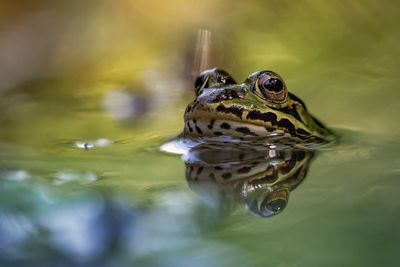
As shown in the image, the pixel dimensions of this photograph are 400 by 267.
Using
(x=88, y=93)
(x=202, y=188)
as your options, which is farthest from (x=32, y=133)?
(x=202, y=188)

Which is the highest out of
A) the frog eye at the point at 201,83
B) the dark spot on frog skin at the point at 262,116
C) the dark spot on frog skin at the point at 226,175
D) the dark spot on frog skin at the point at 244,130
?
the frog eye at the point at 201,83

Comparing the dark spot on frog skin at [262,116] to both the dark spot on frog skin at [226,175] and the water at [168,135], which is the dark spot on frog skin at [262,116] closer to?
the water at [168,135]

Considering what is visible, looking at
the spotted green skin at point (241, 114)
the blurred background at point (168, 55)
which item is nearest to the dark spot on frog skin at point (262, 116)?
the spotted green skin at point (241, 114)

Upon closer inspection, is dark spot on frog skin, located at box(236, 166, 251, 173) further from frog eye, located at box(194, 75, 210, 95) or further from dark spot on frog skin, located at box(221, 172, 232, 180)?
frog eye, located at box(194, 75, 210, 95)

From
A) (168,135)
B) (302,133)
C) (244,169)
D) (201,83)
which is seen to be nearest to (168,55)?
(168,135)

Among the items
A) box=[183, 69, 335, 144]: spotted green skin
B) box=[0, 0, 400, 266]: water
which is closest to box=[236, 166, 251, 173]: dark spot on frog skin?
box=[0, 0, 400, 266]: water

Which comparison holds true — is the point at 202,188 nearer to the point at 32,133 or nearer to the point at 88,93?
the point at 32,133

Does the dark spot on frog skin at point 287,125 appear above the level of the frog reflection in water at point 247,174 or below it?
above

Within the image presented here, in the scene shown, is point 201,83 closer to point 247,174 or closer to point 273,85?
point 273,85
